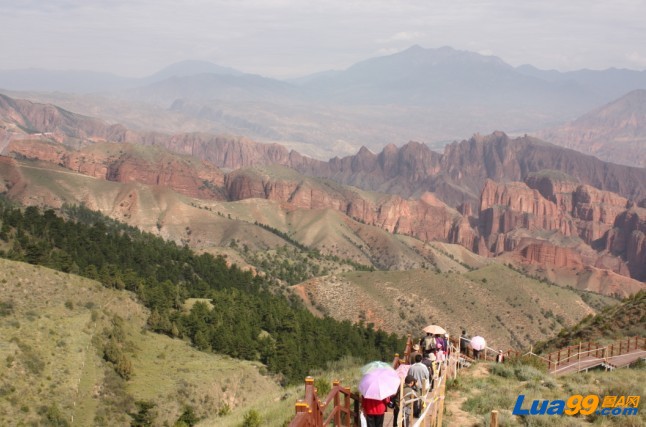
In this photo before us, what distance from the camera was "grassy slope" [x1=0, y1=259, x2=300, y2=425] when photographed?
46.5 metres

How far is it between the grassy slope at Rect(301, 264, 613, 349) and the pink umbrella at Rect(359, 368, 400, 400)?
94.5 m

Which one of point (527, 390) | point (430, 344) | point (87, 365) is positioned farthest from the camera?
point (87, 365)

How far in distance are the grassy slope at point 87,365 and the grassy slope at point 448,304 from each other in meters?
51.7

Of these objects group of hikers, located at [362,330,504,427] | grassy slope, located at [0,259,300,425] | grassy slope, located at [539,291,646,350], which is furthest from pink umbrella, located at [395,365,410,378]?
grassy slope, located at [539,291,646,350]

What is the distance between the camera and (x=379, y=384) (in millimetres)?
17125

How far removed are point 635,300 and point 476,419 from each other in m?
51.1

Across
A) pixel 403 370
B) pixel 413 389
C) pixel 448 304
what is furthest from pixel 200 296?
pixel 413 389

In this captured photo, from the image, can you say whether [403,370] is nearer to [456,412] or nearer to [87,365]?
[456,412]

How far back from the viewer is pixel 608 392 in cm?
2430

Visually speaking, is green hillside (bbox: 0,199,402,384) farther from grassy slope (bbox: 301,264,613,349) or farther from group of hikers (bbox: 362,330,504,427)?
group of hikers (bbox: 362,330,504,427)

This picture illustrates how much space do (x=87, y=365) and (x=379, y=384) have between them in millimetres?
42183

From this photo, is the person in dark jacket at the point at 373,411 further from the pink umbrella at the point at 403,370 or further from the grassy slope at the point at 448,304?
the grassy slope at the point at 448,304

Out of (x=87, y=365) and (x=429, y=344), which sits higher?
(x=429, y=344)

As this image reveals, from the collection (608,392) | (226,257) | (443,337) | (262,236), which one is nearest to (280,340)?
(443,337)
